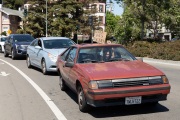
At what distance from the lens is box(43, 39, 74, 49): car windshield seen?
44.5 ft

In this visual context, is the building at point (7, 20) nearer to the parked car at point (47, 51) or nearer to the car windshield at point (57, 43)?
the parked car at point (47, 51)

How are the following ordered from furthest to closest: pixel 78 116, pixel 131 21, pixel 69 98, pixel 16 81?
pixel 131 21
pixel 16 81
pixel 69 98
pixel 78 116

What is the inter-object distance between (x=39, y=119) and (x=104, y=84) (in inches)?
58.8

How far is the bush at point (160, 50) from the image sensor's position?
2153cm

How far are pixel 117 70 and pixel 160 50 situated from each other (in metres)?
17.2

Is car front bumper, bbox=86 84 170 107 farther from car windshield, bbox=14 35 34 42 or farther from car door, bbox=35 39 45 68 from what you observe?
car windshield, bbox=14 35 34 42

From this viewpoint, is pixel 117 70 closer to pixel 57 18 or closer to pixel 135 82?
pixel 135 82

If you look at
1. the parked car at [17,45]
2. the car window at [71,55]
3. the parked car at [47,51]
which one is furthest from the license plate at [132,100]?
the parked car at [17,45]

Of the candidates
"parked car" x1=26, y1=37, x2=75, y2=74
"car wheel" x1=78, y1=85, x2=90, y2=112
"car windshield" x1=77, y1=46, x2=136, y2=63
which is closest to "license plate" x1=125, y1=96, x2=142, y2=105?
"car wheel" x1=78, y1=85, x2=90, y2=112

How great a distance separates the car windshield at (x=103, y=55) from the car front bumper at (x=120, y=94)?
131 cm

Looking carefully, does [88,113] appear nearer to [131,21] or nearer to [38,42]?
[38,42]

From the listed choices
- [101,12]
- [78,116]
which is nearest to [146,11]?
[78,116]

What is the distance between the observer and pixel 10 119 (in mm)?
6387

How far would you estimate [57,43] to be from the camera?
45.0 feet
